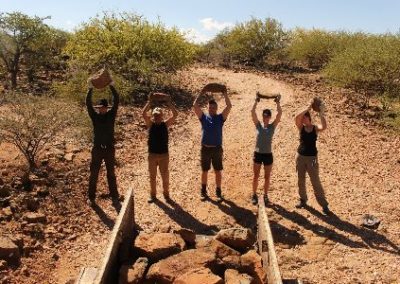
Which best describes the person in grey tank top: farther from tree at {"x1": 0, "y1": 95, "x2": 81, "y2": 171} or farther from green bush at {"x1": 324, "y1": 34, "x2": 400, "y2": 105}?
green bush at {"x1": 324, "y1": 34, "x2": 400, "y2": 105}

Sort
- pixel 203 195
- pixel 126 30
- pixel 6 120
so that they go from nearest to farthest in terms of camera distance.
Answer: pixel 203 195 → pixel 6 120 → pixel 126 30

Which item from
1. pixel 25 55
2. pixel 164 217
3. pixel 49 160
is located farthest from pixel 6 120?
pixel 25 55

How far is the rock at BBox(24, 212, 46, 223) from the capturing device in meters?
6.82

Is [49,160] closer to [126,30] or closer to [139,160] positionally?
[139,160]

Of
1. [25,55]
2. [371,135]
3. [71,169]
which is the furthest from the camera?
[25,55]

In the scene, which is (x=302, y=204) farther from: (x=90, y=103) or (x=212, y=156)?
Result: (x=90, y=103)

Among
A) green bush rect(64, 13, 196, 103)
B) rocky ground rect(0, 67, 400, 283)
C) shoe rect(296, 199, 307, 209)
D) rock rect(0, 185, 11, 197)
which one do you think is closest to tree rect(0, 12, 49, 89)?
green bush rect(64, 13, 196, 103)

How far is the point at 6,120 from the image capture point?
8312 mm

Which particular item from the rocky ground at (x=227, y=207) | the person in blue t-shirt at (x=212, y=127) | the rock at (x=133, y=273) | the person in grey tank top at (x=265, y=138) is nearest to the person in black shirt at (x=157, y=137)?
the person in blue t-shirt at (x=212, y=127)

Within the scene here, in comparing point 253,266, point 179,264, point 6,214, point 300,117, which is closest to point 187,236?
point 179,264

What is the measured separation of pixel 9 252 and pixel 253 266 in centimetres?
319

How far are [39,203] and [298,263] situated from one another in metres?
4.14

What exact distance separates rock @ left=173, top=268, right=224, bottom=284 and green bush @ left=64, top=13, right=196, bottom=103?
1066cm

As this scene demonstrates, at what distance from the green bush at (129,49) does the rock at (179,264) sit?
10.3m
